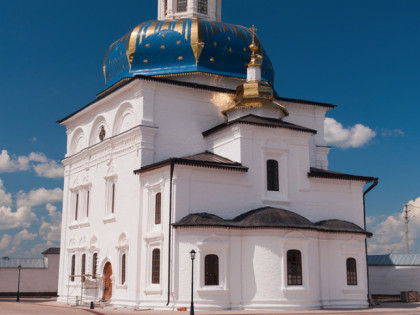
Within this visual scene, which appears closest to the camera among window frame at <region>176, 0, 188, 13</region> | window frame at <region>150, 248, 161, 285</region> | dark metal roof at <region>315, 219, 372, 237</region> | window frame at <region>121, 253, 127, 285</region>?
window frame at <region>150, 248, 161, 285</region>

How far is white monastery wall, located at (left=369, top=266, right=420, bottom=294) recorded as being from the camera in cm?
3020

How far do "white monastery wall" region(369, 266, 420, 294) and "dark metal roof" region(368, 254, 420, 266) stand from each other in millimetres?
→ 258

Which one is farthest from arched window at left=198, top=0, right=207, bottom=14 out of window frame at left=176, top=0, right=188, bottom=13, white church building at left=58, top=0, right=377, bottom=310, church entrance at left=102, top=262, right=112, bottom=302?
church entrance at left=102, top=262, right=112, bottom=302

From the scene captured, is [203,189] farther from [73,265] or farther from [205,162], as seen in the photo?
[73,265]

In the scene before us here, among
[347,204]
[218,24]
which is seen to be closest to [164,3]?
[218,24]

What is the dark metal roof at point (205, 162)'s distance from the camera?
2246 cm

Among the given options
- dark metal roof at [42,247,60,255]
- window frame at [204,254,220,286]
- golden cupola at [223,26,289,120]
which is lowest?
window frame at [204,254,220,286]

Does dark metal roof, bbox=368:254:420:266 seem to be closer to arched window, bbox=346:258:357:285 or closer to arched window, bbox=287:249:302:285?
arched window, bbox=346:258:357:285

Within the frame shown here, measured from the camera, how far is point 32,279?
36.4 m

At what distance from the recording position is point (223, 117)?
2698 cm

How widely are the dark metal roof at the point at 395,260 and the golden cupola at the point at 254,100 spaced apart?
35.2 feet

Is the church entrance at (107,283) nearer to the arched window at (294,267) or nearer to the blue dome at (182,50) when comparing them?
the arched window at (294,267)

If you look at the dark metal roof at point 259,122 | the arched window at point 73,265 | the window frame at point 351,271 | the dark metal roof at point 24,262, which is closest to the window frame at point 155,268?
the dark metal roof at point 259,122

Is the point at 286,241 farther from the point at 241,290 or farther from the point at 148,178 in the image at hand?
the point at 148,178
